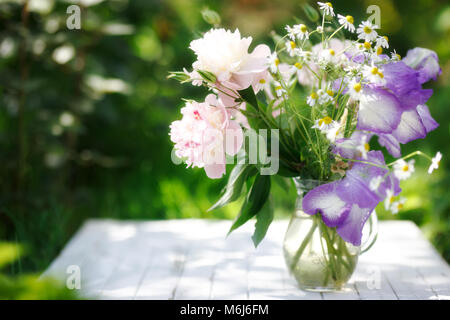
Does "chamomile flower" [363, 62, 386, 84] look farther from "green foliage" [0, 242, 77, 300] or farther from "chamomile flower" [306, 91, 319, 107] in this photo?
"green foliage" [0, 242, 77, 300]

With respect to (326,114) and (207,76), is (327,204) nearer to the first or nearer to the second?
(326,114)

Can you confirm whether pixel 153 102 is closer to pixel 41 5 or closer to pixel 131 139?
pixel 131 139

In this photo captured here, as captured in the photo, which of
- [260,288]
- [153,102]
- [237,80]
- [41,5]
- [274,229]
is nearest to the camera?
[237,80]

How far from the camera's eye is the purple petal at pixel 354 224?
0.93 metres

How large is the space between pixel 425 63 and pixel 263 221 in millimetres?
434

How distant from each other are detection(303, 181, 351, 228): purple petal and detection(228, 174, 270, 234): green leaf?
114mm

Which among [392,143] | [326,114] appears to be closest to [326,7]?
[326,114]

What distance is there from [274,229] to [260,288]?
49 cm

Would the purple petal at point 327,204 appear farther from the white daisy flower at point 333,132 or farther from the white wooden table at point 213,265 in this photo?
the white wooden table at point 213,265

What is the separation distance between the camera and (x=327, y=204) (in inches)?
36.8

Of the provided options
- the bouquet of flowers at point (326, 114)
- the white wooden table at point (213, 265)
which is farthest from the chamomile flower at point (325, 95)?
the white wooden table at point (213, 265)

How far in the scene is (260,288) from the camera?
1138mm
